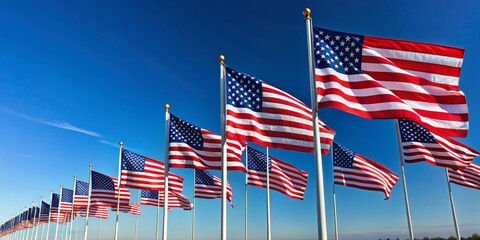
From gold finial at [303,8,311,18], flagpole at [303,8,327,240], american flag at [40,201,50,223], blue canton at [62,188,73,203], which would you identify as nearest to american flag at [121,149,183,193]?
flagpole at [303,8,327,240]

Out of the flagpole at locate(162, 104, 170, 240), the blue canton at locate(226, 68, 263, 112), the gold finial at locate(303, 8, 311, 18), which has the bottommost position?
the flagpole at locate(162, 104, 170, 240)

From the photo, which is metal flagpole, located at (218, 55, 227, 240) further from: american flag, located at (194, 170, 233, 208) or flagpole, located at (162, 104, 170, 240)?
american flag, located at (194, 170, 233, 208)

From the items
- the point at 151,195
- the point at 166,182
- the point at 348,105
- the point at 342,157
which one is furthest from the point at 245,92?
the point at 151,195

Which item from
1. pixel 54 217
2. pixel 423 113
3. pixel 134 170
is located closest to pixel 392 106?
pixel 423 113

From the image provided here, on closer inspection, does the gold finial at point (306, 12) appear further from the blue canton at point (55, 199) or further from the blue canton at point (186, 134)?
the blue canton at point (55, 199)

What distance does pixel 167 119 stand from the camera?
14.8 meters

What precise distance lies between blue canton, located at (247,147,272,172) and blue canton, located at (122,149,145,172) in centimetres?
673

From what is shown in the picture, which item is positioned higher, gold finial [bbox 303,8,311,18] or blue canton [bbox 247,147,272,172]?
gold finial [bbox 303,8,311,18]

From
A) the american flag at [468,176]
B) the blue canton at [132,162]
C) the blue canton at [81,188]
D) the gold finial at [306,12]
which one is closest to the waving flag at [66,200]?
the blue canton at [81,188]

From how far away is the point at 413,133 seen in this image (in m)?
17.7

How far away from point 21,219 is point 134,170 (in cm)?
6678

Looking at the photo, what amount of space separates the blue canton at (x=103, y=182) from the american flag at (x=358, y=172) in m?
15.5

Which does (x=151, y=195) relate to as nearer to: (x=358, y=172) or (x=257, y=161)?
(x=257, y=161)

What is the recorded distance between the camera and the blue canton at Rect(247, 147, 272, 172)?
70.7 feet
